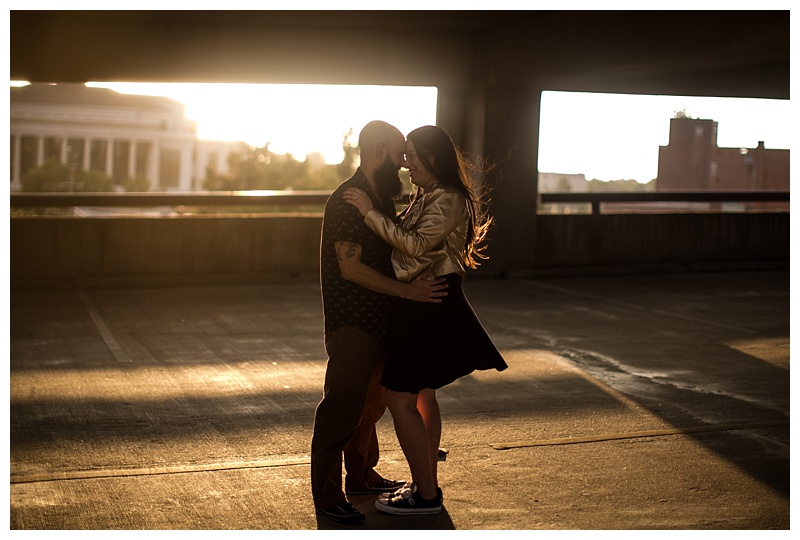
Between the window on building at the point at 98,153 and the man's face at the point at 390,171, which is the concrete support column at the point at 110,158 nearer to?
the window on building at the point at 98,153

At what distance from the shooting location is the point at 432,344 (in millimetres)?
5047

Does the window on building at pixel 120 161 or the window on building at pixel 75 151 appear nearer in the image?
the window on building at pixel 75 151

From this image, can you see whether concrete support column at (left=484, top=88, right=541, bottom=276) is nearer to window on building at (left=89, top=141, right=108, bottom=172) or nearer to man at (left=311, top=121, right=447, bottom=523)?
man at (left=311, top=121, right=447, bottom=523)

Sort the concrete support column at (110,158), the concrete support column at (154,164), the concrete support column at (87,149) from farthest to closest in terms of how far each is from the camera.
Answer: the concrete support column at (154,164) → the concrete support column at (110,158) → the concrete support column at (87,149)

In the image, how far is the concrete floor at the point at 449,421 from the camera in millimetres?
5336

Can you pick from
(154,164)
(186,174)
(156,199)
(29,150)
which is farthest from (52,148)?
(156,199)

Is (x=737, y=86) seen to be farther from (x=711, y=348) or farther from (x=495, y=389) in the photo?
(x=495, y=389)

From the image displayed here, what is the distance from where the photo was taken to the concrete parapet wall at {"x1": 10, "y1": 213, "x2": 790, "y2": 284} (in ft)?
48.1

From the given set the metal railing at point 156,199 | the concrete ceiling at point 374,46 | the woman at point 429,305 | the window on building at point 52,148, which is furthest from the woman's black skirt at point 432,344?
the window on building at point 52,148

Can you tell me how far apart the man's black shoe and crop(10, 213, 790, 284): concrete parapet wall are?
34.2ft

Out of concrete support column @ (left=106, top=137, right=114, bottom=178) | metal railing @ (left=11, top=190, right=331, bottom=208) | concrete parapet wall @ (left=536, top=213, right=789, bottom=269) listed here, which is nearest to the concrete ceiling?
metal railing @ (left=11, top=190, right=331, bottom=208)

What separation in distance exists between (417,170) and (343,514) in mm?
1695
